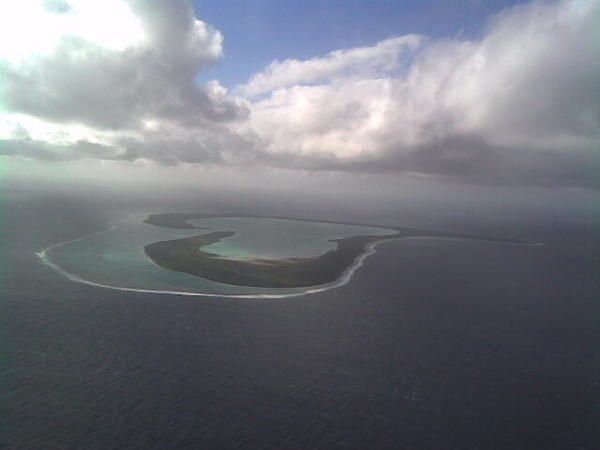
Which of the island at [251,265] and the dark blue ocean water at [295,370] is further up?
the island at [251,265]

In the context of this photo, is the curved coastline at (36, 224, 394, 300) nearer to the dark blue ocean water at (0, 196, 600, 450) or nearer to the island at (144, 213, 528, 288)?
the island at (144, 213, 528, 288)

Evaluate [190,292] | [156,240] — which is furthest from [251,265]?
[156,240]

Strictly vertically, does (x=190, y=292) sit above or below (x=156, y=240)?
below

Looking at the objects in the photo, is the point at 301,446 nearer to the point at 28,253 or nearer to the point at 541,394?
the point at 541,394

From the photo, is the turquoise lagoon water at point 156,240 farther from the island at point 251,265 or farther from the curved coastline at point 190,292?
the island at point 251,265

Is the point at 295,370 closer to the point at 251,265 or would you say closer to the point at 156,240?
the point at 251,265

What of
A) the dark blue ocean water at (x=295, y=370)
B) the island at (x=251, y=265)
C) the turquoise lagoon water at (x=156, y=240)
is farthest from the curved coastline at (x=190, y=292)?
the dark blue ocean water at (x=295, y=370)
